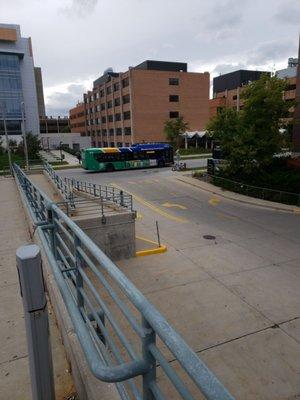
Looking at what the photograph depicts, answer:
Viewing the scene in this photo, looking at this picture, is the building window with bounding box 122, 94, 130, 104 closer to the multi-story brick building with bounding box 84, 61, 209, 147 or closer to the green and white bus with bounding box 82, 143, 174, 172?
the multi-story brick building with bounding box 84, 61, 209, 147

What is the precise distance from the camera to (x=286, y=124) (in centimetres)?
2973

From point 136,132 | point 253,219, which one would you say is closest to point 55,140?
point 136,132

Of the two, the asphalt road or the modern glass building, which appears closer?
the asphalt road

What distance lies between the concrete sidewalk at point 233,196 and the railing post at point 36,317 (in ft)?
75.6

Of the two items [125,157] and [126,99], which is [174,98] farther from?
[125,157]

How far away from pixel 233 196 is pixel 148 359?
26753mm

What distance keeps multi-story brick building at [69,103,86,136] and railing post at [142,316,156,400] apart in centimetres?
10569

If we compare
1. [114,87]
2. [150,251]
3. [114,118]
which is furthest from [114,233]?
[114,87]

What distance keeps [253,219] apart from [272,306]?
11.8 m

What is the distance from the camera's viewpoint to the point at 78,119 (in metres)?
110

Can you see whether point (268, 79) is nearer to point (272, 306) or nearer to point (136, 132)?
point (272, 306)

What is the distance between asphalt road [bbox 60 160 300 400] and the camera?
292 inches

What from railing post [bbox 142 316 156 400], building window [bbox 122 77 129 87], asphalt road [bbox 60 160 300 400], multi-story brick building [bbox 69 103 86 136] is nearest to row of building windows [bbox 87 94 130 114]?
building window [bbox 122 77 129 87]

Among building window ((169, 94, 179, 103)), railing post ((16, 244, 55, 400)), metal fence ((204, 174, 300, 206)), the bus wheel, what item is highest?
building window ((169, 94, 179, 103))
